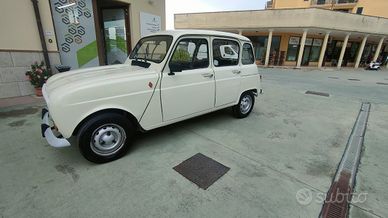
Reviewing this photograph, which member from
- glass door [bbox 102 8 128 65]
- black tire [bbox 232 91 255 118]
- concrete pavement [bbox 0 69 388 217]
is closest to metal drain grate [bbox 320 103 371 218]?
concrete pavement [bbox 0 69 388 217]

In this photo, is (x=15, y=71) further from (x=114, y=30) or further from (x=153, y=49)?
(x=153, y=49)

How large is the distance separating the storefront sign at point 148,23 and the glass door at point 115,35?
665 millimetres

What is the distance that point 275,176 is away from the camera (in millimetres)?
2523

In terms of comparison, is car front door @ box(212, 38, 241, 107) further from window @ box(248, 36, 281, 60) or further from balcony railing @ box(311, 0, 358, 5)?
balcony railing @ box(311, 0, 358, 5)

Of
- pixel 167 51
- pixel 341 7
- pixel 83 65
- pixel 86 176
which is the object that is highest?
pixel 341 7

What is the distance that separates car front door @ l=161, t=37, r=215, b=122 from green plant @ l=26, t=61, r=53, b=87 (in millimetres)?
4642

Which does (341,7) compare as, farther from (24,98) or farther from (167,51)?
(24,98)

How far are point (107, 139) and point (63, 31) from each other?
17.3 feet

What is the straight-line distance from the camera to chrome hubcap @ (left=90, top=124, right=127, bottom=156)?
101 inches

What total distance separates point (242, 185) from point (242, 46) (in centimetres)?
302

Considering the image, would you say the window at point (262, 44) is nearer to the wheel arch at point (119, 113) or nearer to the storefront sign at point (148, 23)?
the storefront sign at point (148, 23)

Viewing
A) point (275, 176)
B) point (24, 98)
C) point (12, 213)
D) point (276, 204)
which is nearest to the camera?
point (12, 213)

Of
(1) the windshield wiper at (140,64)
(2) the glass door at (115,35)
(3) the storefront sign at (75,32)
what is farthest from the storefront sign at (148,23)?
(1) the windshield wiper at (140,64)

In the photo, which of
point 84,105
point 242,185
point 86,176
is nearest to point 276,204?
point 242,185
